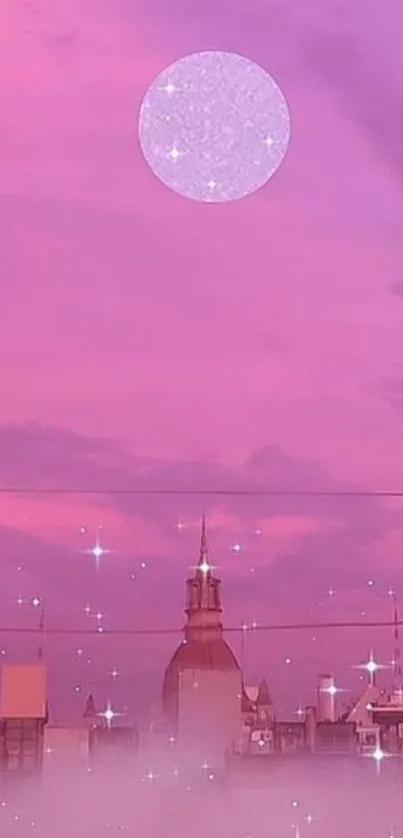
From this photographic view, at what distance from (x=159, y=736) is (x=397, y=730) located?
3.59 m

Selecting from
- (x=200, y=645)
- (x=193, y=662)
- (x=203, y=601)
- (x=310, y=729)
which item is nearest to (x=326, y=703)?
(x=310, y=729)

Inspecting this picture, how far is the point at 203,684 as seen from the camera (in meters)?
26.4

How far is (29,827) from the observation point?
13.3 meters

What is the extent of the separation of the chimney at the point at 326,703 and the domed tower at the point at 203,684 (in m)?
1.41

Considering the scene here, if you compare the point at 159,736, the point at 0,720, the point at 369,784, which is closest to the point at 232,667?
the point at 159,736

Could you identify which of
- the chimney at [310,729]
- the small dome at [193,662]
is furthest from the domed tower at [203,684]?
the chimney at [310,729]

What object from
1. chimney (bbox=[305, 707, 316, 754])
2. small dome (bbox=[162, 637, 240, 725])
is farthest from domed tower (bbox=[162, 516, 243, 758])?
chimney (bbox=[305, 707, 316, 754])

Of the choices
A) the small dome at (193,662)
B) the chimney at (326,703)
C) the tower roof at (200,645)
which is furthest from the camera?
the small dome at (193,662)

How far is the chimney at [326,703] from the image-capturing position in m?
17.9

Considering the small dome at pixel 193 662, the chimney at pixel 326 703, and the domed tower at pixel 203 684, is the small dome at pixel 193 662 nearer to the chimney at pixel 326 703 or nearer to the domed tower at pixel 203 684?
the domed tower at pixel 203 684

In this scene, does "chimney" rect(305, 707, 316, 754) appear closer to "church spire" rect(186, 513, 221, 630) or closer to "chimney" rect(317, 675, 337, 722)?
"chimney" rect(317, 675, 337, 722)

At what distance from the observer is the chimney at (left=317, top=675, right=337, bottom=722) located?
17852 millimetres

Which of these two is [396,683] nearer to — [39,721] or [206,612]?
[39,721]

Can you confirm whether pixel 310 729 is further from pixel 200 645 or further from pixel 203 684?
pixel 203 684
